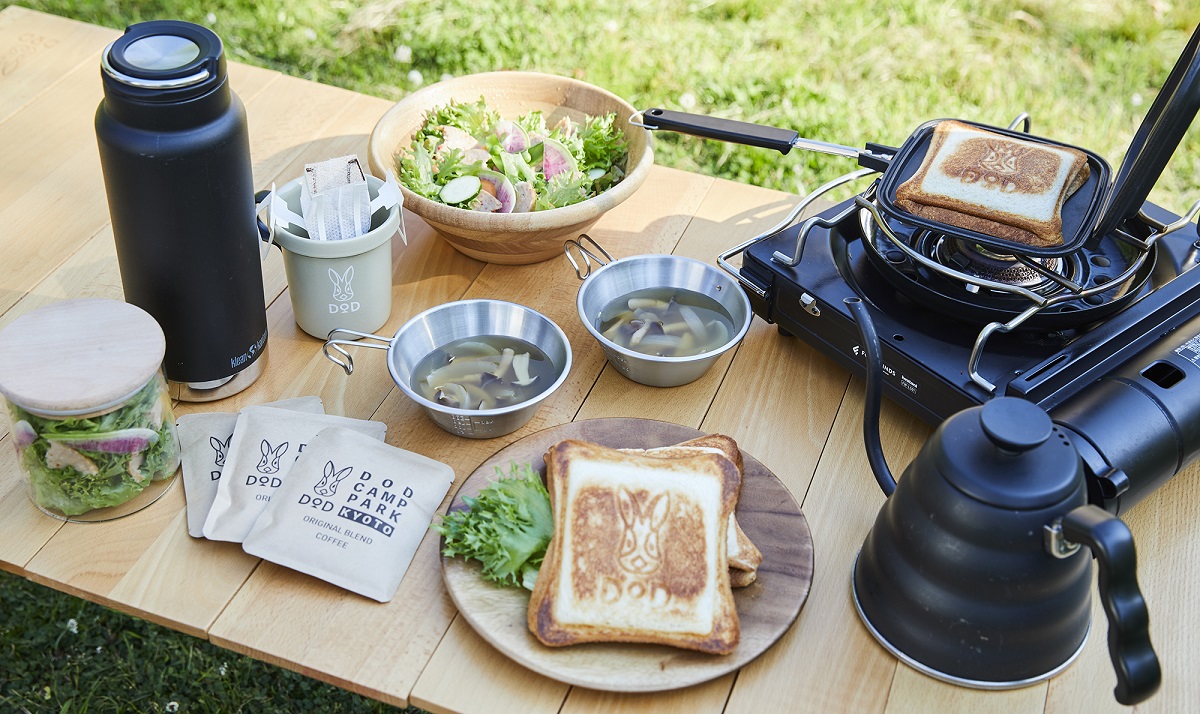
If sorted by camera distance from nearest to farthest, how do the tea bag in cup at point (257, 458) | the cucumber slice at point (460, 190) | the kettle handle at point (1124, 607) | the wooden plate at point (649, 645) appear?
the kettle handle at point (1124, 607), the wooden plate at point (649, 645), the tea bag in cup at point (257, 458), the cucumber slice at point (460, 190)

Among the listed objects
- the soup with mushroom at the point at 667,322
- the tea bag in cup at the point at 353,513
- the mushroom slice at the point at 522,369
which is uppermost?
the soup with mushroom at the point at 667,322

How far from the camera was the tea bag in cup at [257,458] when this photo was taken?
1.51 metres

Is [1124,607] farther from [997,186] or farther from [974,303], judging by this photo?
[997,186]

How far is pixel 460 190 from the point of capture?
195cm

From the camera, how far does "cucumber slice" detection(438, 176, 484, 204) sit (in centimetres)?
194

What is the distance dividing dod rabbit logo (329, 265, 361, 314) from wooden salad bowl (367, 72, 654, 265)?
0.64ft

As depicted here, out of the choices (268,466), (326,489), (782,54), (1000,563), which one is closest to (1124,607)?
(1000,563)

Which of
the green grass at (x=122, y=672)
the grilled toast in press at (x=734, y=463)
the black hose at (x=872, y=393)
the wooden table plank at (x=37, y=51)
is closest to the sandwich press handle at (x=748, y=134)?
the black hose at (x=872, y=393)

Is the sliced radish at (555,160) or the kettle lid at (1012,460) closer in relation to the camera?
the kettle lid at (1012,460)

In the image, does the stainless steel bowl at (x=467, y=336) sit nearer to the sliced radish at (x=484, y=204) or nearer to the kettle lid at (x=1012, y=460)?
the sliced radish at (x=484, y=204)

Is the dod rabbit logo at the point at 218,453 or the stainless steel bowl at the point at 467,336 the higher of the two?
the stainless steel bowl at the point at 467,336

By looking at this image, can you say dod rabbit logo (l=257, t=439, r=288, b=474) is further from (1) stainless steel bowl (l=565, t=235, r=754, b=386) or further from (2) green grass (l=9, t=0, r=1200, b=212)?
(2) green grass (l=9, t=0, r=1200, b=212)

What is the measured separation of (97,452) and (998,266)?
1.37 meters

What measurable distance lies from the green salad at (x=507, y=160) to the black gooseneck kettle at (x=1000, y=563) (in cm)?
95
